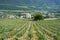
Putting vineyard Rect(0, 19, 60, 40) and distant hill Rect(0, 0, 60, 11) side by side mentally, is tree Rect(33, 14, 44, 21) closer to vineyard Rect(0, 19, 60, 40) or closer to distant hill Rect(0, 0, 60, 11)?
vineyard Rect(0, 19, 60, 40)

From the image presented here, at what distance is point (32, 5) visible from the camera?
74.0 feet

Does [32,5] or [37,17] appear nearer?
[37,17]

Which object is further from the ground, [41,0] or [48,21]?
[41,0]

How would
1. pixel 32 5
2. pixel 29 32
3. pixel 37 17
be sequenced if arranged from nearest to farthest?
pixel 29 32, pixel 37 17, pixel 32 5

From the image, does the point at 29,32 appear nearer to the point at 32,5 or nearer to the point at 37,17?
the point at 37,17

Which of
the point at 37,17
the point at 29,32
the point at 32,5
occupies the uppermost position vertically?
the point at 32,5

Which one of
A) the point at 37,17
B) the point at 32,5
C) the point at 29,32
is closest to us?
the point at 29,32

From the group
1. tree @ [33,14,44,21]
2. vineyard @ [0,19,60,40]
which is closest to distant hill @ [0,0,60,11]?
tree @ [33,14,44,21]

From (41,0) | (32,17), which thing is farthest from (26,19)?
(41,0)

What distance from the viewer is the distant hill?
21.6m

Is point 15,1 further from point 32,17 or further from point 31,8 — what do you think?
point 32,17

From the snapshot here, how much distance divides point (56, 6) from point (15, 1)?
5044mm

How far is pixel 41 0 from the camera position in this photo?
23297mm

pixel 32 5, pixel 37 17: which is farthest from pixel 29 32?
pixel 32 5
